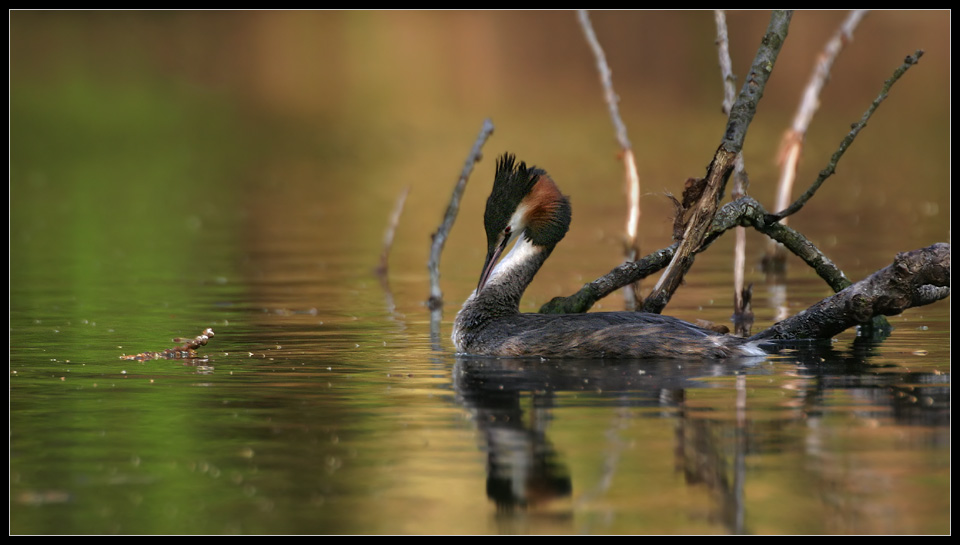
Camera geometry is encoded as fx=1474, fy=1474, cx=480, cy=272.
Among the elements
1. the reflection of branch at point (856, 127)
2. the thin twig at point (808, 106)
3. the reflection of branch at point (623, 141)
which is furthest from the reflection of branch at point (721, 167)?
the thin twig at point (808, 106)

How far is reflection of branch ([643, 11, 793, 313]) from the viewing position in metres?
12.6

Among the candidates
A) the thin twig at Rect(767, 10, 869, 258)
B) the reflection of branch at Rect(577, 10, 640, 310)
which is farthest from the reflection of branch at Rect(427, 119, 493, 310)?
the thin twig at Rect(767, 10, 869, 258)

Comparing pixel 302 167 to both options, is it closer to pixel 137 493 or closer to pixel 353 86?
pixel 353 86

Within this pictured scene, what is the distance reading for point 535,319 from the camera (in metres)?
12.3

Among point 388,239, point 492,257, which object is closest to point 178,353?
point 492,257

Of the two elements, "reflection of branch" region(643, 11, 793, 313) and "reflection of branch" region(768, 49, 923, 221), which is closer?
"reflection of branch" region(768, 49, 923, 221)

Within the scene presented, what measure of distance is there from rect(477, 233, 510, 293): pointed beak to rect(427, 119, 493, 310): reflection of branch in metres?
3.43

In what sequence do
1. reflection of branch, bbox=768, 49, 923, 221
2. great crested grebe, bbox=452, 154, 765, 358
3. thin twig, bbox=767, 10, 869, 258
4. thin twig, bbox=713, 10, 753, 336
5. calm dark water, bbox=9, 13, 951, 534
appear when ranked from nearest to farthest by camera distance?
1. calm dark water, bbox=9, 13, 951, 534
2. great crested grebe, bbox=452, 154, 765, 358
3. reflection of branch, bbox=768, 49, 923, 221
4. thin twig, bbox=713, 10, 753, 336
5. thin twig, bbox=767, 10, 869, 258

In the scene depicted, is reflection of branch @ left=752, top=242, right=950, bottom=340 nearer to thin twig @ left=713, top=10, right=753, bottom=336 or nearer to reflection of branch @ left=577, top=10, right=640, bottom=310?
thin twig @ left=713, top=10, right=753, bottom=336

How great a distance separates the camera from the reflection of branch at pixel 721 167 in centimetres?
1257

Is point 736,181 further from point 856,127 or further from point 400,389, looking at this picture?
point 400,389

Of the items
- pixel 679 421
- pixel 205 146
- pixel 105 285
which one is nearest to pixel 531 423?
pixel 679 421

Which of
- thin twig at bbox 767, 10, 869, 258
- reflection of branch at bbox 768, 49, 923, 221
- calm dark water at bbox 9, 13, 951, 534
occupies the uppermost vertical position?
thin twig at bbox 767, 10, 869, 258

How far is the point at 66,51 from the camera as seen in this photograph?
55.4 m
